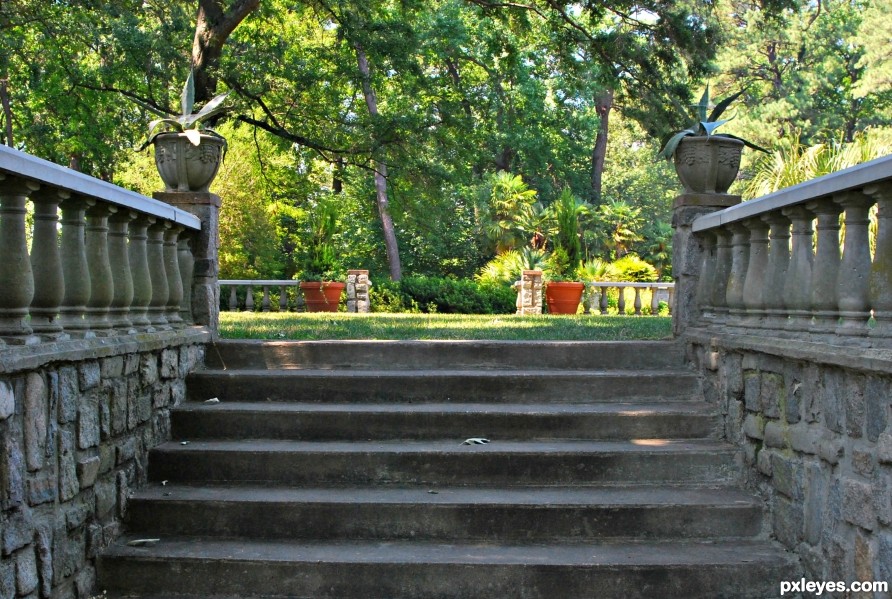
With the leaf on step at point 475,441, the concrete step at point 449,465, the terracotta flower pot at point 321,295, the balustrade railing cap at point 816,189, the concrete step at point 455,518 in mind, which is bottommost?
the concrete step at point 455,518

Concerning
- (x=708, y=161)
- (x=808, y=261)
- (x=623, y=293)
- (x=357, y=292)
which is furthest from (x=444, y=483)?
(x=623, y=293)

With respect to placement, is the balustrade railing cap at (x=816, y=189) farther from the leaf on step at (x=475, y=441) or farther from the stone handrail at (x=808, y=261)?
the leaf on step at (x=475, y=441)

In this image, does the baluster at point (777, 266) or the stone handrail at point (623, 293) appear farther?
the stone handrail at point (623, 293)

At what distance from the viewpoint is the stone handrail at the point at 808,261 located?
11.2ft

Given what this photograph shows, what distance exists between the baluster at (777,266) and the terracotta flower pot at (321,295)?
11111 millimetres

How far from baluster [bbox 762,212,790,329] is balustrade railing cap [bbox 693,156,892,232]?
10 centimetres

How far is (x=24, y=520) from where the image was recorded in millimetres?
3322

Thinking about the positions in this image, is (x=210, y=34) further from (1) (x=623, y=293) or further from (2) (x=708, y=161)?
(1) (x=623, y=293)

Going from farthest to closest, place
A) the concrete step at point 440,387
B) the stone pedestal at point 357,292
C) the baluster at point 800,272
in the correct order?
→ 1. the stone pedestal at point 357,292
2. the concrete step at point 440,387
3. the baluster at point 800,272

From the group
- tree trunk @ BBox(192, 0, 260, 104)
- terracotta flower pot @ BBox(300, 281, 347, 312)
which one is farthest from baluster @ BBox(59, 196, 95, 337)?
terracotta flower pot @ BBox(300, 281, 347, 312)

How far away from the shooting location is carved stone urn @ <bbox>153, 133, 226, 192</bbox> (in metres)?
5.70

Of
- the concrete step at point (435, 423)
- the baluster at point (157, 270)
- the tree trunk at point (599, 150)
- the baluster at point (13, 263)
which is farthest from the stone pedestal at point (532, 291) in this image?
the tree trunk at point (599, 150)

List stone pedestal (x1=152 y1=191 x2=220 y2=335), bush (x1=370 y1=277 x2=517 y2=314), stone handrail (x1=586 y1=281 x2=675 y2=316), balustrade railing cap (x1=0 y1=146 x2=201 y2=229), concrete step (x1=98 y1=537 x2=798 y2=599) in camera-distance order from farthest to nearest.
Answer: bush (x1=370 y1=277 x2=517 y2=314) → stone handrail (x1=586 y1=281 x2=675 y2=316) → stone pedestal (x1=152 y1=191 x2=220 y2=335) → concrete step (x1=98 y1=537 x2=798 y2=599) → balustrade railing cap (x1=0 y1=146 x2=201 y2=229)

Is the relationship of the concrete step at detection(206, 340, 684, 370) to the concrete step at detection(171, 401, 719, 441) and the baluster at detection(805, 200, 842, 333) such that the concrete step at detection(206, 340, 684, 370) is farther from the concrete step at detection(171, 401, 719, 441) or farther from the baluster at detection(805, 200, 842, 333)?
the baluster at detection(805, 200, 842, 333)
